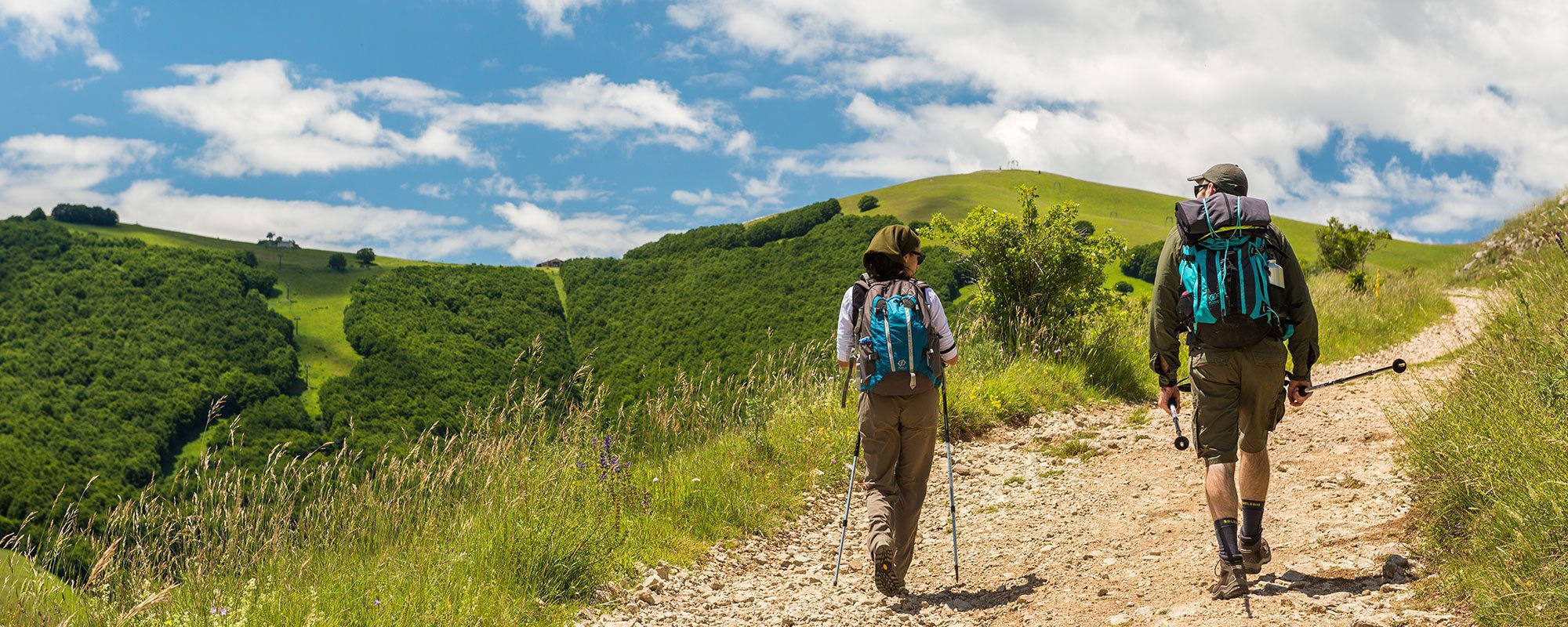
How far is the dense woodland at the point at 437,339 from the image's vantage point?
Result: 9306cm

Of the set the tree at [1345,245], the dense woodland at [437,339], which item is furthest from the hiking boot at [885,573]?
the dense woodland at [437,339]

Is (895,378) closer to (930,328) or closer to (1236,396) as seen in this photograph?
(930,328)

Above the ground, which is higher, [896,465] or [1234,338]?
[1234,338]

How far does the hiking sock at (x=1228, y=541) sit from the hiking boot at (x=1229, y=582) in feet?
0.08

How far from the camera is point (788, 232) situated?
112 meters

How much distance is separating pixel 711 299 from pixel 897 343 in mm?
98217

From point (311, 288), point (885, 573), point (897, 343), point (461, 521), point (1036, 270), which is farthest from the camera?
point (311, 288)

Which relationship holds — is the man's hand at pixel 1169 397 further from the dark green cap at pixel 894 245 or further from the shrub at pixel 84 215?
the shrub at pixel 84 215

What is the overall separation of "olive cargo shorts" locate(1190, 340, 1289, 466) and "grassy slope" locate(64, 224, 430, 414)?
115161 mm

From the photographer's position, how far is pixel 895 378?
5.00 meters

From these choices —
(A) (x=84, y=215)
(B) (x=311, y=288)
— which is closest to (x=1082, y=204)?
(B) (x=311, y=288)

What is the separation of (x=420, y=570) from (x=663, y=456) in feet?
8.57

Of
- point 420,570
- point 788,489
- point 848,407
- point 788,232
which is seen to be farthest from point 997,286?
point 788,232

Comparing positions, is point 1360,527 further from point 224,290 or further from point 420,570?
point 224,290
